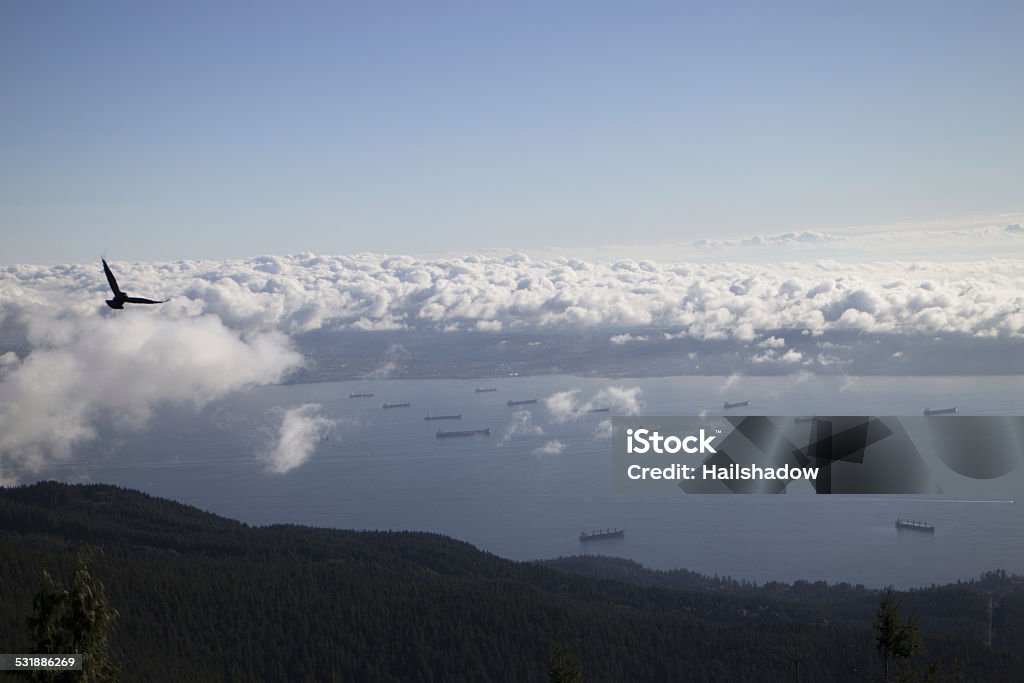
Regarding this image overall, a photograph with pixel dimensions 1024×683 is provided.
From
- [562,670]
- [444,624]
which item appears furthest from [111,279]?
[444,624]

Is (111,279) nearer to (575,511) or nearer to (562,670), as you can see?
(562,670)

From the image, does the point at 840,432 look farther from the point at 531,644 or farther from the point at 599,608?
the point at 531,644

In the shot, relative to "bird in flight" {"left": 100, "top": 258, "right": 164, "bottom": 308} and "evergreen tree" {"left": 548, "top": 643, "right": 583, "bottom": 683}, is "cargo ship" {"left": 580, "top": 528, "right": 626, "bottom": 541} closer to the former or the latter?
"evergreen tree" {"left": 548, "top": 643, "right": 583, "bottom": 683}

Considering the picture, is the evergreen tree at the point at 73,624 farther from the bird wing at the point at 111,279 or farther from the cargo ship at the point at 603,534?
the cargo ship at the point at 603,534

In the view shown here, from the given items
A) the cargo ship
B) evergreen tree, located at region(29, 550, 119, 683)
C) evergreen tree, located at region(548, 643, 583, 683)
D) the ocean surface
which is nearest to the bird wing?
evergreen tree, located at region(29, 550, 119, 683)

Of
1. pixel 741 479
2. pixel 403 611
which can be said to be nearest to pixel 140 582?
pixel 403 611

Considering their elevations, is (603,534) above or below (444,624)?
below

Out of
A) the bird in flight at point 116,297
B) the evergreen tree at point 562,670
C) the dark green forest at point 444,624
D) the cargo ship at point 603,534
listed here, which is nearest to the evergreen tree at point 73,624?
the bird in flight at point 116,297
